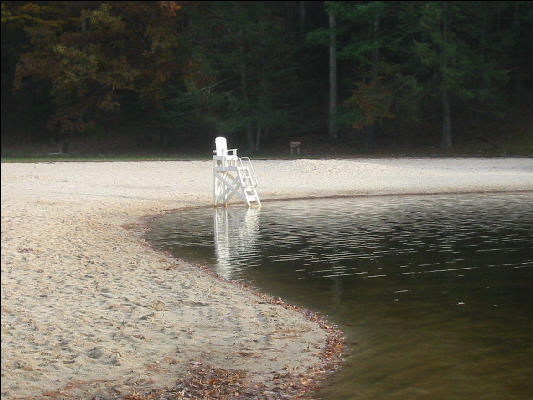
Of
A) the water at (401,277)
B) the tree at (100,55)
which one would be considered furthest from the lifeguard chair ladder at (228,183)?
the tree at (100,55)

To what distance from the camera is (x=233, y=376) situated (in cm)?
658

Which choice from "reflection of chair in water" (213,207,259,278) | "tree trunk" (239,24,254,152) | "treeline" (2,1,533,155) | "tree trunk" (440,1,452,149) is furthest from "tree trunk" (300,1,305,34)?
"reflection of chair in water" (213,207,259,278)

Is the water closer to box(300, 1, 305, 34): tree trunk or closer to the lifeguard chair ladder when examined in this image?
the lifeguard chair ladder

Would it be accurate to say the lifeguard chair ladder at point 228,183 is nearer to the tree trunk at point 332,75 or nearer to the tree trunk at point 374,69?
the tree trunk at point 374,69

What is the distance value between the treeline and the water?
2070 cm

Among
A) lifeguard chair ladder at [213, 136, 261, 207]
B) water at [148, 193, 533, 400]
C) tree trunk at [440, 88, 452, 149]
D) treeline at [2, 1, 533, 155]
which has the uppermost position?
treeline at [2, 1, 533, 155]

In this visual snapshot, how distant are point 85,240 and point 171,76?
3392 centimetres

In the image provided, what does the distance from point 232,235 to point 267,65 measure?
97.7 feet

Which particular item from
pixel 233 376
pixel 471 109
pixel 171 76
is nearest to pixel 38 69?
pixel 171 76

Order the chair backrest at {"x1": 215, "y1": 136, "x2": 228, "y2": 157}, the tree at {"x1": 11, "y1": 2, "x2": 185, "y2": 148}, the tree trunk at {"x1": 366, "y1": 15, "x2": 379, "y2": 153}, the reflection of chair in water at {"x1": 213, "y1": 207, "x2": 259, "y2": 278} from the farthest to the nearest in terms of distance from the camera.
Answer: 1. the tree at {"x1": 11, "y1": 2, "x2": 185, "y2": 148}
2. the tree trunk at {"x1": 366, "y1": 15, "x2": 379, "y2": 153}
3. the chair backrest at {"x1": 215, "y1": 136, "x2": 228, "y2": 157}
4. the reflection of chair in water at {"x1": 213, "y1": 207, "x2": 259, "y2": 278}

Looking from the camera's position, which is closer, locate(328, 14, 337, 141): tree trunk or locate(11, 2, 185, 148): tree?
locate(328, 14, 337, 141): tree trunk

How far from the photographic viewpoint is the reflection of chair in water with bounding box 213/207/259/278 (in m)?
12.7

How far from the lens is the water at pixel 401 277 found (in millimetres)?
6723

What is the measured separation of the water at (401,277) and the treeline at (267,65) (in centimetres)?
2070
